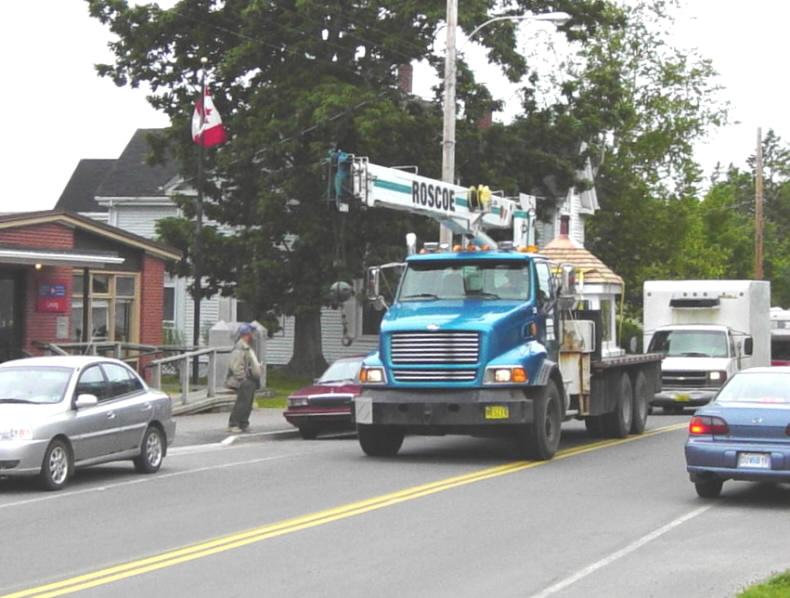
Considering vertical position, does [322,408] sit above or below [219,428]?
above

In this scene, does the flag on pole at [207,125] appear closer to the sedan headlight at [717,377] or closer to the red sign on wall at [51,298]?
the red sign on wall at [51,298]

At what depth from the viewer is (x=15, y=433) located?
617 inches

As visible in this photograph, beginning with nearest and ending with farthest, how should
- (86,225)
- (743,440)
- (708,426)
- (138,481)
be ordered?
(743,440) → (708,426) → (138,481) → (86,225)

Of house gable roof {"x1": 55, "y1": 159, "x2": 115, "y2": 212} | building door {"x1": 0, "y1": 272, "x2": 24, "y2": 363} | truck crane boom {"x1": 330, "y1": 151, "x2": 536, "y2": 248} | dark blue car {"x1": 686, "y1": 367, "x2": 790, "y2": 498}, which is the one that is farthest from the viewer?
house gable roof {"x1": 55, "y1": 159, "x2": 115, "y2": 212}

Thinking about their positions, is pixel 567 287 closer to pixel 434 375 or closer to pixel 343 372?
pixel 434 375

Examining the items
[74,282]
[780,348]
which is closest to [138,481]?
[74,282]

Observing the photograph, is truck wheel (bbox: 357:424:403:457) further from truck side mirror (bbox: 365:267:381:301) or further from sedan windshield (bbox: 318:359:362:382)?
sedan windshield (bbox: 318:359:362:382)

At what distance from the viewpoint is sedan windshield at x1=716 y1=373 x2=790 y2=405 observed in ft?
50.6

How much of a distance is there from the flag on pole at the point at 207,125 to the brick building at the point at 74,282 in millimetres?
2697

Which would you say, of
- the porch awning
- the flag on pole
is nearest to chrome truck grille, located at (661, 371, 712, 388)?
the flag on pole

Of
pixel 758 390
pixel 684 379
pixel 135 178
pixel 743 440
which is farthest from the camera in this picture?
pixel 135 178

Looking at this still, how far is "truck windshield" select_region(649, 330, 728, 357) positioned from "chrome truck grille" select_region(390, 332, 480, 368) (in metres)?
15.1

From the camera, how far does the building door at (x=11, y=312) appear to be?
28.6 metres

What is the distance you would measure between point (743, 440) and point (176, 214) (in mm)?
38471
